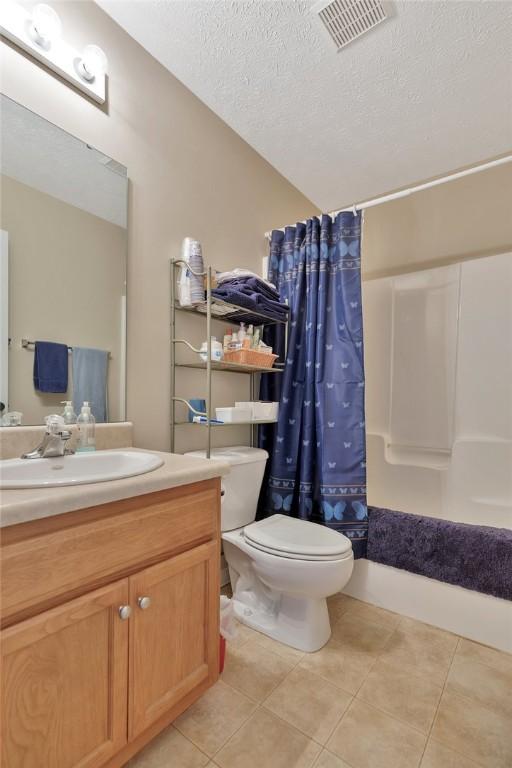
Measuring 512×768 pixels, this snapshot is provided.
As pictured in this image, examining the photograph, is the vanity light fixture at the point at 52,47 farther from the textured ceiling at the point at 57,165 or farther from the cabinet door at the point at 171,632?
the cabinet door at the point at 171,632

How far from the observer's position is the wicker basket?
167 cm

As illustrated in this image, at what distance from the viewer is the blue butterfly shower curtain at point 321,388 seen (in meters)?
1.75

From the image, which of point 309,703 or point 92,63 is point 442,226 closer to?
point 92,63

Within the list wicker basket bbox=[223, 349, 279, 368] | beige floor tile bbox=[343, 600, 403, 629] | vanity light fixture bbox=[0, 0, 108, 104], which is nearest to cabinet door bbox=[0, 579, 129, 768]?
wicker basket bbox=[223, 349, 279, 368]

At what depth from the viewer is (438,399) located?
222cm

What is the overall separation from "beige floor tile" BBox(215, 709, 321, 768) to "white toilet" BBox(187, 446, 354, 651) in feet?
1.17

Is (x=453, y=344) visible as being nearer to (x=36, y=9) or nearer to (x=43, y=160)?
(x=43, y=160)

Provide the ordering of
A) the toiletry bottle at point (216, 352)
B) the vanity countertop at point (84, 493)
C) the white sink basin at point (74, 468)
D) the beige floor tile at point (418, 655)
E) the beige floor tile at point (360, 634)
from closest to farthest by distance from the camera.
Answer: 1. the vanity countertop at point (84, 493)
2. the white sink basin at point (74, 468)
3. the beige floor tile at point (418, 655)
4. the beige floor tile at point (360, 634)
5. the toiletry bottle at point (216, 352)

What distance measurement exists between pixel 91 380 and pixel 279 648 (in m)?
1.28

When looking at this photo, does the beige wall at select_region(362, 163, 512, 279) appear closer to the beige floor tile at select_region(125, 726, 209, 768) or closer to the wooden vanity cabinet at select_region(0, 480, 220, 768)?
the wooden vanity cabinet at select_region(0, 480, 220, 768)

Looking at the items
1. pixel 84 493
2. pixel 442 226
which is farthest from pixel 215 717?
pixel 442 226

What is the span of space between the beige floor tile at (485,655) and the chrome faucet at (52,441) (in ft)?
5.44

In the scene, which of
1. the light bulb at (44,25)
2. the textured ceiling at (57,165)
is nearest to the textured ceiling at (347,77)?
the light bulb at (44,25)

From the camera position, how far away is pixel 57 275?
121 cm
